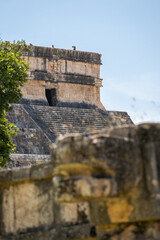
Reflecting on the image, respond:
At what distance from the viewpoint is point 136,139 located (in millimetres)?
4516

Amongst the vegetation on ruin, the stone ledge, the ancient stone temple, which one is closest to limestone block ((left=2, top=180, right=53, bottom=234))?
the stone ledge

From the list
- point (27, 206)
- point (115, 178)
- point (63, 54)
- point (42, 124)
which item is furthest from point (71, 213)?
point (63, 54)

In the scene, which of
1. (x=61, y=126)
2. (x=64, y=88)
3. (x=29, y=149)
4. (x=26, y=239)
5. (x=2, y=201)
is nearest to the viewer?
(x=26, y=239)

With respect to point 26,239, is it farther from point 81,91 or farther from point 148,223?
point 81,91

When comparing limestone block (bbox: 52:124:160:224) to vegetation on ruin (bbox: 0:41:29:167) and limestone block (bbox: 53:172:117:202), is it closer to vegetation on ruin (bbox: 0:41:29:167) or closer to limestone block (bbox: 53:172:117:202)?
limestone block (bbox: 53:172:117:202)

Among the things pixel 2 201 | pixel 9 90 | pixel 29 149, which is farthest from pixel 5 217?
pixel 29 149

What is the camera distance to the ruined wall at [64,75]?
35.5 meters

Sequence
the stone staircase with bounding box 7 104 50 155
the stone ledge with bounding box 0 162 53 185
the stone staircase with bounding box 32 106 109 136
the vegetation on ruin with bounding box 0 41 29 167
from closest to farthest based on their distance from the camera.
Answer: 1. the stone ledge with bounding box 0 162 53 185
2. the vegetation on ruin with bounding box 0 41 29 167
3. the stone staircase with bounding box 7 104 50 155
4. the stone staircase with bounding box 32 106 109 136

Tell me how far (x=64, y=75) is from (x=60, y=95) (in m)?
1.21

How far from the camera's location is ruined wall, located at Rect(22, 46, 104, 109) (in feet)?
116

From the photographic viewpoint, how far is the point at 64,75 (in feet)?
120

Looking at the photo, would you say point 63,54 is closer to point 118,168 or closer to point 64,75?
point 64,75

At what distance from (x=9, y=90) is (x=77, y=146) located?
10.9 m

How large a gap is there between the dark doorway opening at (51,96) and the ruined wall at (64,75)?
234 mm
